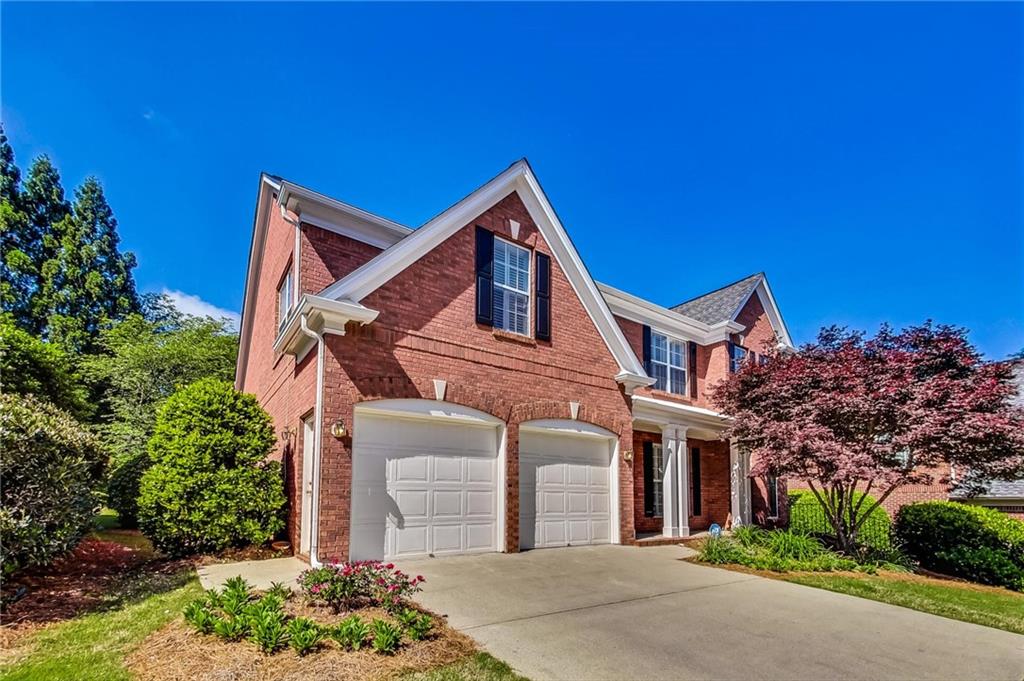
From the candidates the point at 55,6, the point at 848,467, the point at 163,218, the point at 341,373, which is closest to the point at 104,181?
the point at 163,218

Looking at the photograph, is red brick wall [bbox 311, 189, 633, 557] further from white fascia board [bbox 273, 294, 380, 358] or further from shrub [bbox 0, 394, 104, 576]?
shrub [bbox 0, 394, 104, 576]

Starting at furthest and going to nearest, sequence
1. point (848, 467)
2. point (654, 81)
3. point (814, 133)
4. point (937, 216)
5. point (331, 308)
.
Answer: point (937, 216) → point (814, 133) → point (654, 81) → point (848, 467) → point (331, 308)

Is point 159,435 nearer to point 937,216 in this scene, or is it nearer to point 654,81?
point 654,81

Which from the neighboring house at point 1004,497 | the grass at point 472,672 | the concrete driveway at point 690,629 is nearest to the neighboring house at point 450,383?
the concrete driveway at point 690,629

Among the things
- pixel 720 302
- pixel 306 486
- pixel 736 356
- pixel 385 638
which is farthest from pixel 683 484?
pixel 385 638

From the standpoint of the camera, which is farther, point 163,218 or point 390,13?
point 163,218

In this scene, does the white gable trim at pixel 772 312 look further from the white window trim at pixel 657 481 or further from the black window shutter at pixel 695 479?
the white window trim at pixel 657 481

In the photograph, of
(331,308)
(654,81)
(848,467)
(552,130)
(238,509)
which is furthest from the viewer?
(552,130)

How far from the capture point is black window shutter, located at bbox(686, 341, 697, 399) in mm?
18188

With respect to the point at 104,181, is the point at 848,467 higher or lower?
lower

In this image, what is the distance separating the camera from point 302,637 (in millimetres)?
4918

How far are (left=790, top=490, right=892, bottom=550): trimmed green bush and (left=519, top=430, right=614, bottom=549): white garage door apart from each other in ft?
15.3

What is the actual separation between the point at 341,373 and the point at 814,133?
15481mm

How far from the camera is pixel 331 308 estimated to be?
891 cm
